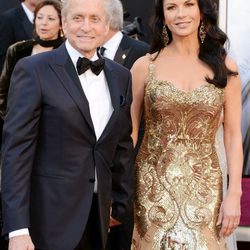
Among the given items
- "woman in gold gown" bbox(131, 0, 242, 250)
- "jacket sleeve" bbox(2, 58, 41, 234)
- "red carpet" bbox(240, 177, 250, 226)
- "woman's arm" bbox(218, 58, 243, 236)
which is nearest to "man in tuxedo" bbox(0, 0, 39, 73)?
"red carpet" bbox(240, 177, 250, 226)

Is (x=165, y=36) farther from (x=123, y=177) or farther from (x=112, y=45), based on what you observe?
(x=112, y=45)

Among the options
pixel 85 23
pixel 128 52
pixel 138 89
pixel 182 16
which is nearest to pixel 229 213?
pixel 138 89

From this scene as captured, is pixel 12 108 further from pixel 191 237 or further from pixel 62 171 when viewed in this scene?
pixel 191 237

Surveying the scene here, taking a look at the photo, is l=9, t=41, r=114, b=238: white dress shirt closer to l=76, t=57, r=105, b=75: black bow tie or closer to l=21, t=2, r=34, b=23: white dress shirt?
l=76, t=57, r=105, b=75: black bow tie

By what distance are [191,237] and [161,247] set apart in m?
0.17

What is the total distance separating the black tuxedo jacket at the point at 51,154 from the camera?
10.1 ft

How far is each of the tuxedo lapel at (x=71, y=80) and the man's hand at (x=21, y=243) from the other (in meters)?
0.55

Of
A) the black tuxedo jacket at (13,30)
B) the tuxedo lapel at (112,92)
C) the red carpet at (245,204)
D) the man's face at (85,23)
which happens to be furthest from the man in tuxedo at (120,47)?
the man's face at (85,23)

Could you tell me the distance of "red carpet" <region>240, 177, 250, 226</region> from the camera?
5523mm

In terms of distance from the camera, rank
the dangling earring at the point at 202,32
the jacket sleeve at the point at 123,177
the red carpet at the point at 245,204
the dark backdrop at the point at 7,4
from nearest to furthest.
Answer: the jacket sleeve at the point at 123,177
the dangling earring at the point at 202,32
the red carpet at the point at 245,204
the dark backdrop at the point at 7,4

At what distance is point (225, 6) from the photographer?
5.54m

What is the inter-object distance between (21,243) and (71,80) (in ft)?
2.42

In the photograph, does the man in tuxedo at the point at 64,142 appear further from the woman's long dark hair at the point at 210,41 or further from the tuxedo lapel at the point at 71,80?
the woman's long dark hair at the point at 210,41

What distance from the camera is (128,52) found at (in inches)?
207
